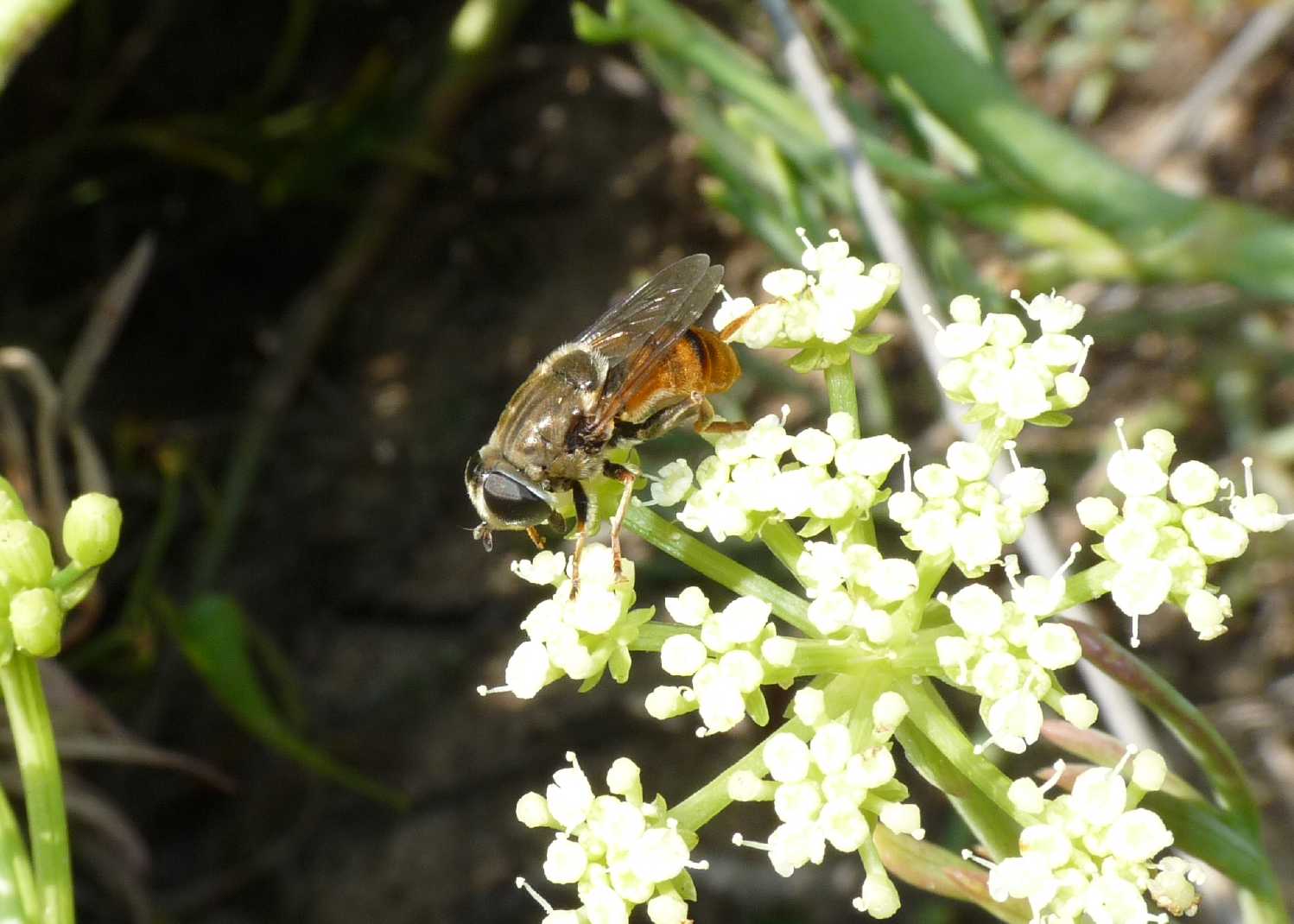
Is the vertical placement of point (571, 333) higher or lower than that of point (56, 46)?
lower

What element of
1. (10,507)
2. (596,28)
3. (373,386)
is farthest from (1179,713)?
(373,386)

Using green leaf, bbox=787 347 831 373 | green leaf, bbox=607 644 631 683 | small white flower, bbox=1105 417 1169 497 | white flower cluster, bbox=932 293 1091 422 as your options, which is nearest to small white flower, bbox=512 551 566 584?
green leaf, bbox=607 644 631 683

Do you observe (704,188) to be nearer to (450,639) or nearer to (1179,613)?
(450,639)

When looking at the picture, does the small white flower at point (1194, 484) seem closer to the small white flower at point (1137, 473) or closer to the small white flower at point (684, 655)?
the small white flower at point (1137, 473)

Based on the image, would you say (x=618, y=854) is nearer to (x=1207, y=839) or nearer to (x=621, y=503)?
(x=621, y=503)

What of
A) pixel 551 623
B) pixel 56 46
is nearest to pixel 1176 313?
pixel 551 623

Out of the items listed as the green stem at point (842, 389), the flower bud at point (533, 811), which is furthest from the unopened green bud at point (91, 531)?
the green stem at point (842, 389)
